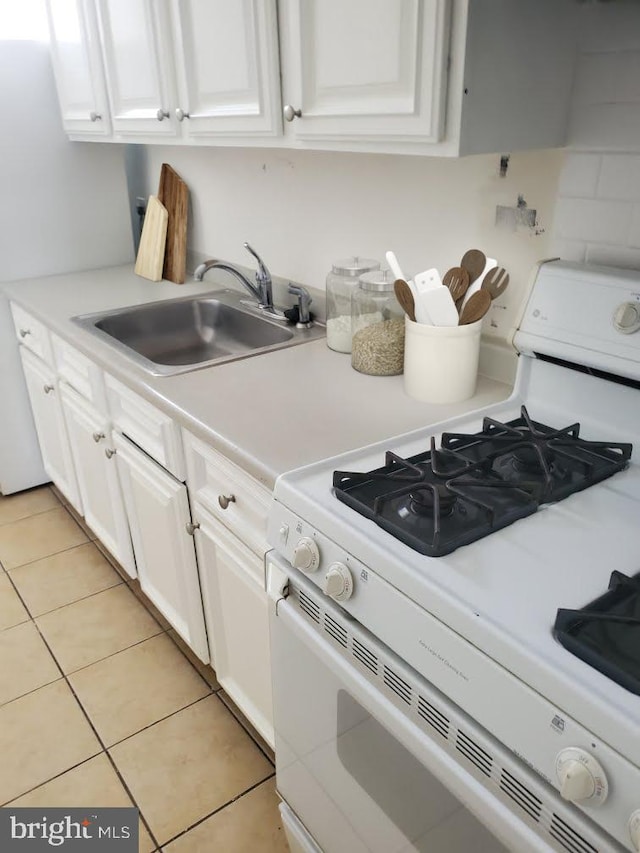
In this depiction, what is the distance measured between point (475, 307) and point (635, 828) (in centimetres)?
91

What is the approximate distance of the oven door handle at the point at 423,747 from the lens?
72cm

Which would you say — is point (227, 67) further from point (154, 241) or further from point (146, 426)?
point (154, 241)

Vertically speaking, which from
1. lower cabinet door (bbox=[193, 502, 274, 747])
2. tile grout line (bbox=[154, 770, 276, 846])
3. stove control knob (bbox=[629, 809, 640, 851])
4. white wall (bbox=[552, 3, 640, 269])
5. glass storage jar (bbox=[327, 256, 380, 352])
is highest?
white wall (bbox=[552, 3, 640, 269])

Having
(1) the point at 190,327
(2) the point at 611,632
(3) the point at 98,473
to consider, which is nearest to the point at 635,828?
(2) the point at 611,632

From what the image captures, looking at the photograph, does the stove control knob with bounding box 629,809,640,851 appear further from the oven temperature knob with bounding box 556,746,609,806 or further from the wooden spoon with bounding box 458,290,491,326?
the wooden spoon with bounding box 458,290,491,326

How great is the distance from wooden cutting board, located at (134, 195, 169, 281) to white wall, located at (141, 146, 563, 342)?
4.9 inches

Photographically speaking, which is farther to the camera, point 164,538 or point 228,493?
point 164,538

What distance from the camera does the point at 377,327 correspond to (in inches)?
59.4

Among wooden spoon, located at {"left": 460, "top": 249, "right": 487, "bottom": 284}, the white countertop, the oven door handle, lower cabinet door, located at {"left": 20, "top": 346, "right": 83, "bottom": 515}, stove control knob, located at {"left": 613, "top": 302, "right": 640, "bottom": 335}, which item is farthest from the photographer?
lower cabinet door, located at {"left": 20, "top": 346, "right": 83, "bottom": 515}

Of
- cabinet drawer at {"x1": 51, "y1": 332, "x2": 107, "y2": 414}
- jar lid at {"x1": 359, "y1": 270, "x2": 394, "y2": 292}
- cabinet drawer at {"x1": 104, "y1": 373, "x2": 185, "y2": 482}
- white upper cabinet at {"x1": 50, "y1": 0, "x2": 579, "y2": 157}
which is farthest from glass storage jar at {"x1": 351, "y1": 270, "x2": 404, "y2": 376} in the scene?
cabinet drawer at {"x1": 51, "y1": 332, "x2": 107, "y2": 414}

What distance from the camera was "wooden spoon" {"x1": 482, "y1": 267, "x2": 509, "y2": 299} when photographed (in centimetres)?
129

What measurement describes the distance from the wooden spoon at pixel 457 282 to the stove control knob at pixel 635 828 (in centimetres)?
95

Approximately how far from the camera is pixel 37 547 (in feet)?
8.25

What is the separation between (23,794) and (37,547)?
1083mm
